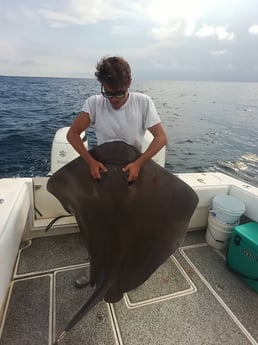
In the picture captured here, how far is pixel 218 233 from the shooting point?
2.16 metres

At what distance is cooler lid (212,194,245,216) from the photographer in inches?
80.9

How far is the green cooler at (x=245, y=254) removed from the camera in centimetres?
175

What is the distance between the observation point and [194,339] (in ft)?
4.56

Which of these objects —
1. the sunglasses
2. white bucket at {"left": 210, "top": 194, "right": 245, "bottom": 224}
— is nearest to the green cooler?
white bucket at {"left": 210, "top": 194, "right": 245, "bottom": 224}

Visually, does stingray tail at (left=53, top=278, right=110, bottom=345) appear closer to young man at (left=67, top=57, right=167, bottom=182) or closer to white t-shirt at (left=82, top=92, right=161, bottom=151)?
young man at (left=67, top=57, right=167, bottom=182)

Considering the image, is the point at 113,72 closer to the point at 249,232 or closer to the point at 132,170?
the point at 132,170

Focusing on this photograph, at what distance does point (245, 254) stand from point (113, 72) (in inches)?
66.3

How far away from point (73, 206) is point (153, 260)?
48 cm

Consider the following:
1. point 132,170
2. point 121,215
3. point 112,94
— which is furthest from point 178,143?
point 121,215

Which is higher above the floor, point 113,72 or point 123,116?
point 113,72

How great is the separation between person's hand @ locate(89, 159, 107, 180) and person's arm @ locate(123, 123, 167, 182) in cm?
13

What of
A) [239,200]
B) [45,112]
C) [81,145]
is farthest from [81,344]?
[45,112]

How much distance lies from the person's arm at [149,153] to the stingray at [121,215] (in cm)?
3

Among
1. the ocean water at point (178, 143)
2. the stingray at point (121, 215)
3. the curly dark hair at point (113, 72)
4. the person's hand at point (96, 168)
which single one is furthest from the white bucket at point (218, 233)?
the ocean water at point (178, 143)
